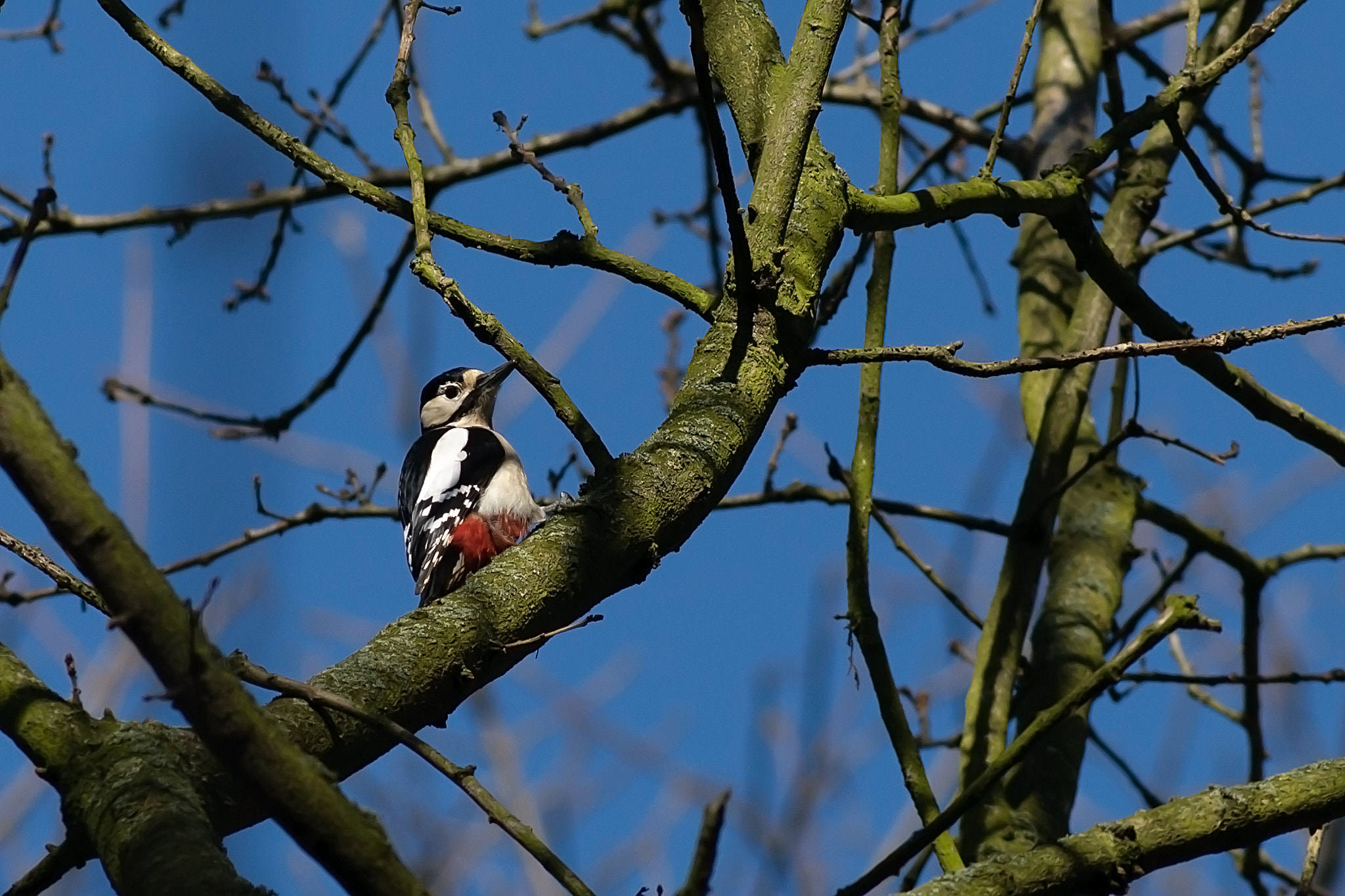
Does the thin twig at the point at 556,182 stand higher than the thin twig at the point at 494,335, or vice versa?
the thin twig at the point at 556,182

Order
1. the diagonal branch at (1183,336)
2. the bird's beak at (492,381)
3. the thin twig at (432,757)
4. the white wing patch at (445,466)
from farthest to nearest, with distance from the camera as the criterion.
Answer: the bird's beak at (492,381) < the white wing patch at (445,466) < the diagonal branch at (1183,336) < the thin twig at (432,757)

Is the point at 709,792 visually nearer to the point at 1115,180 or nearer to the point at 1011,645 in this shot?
the point at 1011,645

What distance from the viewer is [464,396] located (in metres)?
8.46

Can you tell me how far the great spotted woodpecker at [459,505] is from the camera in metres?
6.26

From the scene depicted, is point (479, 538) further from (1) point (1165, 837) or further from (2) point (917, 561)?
(1) point (1165, 837)

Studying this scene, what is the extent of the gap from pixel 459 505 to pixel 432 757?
4388 mm

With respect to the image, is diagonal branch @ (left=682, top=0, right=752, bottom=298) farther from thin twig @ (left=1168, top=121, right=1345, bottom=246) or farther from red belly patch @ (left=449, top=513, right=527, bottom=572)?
red belly patch @ (left=449, top=513, right=527, bottom=572)

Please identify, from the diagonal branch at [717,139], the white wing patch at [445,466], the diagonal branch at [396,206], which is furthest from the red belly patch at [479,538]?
the diagonal branch at [717,139]

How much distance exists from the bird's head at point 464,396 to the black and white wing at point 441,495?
76 centimetres

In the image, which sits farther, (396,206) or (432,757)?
(396,206)

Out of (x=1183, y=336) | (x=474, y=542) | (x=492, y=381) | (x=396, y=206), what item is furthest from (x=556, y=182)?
(x=492, y=381)

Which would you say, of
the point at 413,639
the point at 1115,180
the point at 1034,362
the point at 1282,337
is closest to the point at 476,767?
the point at 413,639

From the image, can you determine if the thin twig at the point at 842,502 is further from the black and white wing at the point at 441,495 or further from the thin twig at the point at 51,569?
the thin twig at the point at 51,569

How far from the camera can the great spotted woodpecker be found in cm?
626
